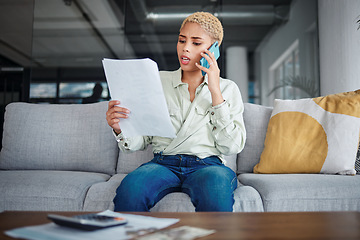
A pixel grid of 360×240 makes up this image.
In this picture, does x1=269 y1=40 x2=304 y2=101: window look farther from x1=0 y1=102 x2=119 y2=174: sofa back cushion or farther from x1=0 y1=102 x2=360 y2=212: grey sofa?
x1=0 y1=102 x2=119 y2=174: sofa back cushion

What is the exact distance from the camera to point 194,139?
1.42 metres

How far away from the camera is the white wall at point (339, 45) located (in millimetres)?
2764

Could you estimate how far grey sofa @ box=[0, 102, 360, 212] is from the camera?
4.60ft

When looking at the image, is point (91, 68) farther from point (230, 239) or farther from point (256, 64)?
point (230, 239)

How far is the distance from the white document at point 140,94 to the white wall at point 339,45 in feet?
6.37

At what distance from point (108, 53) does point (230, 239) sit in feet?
12.5

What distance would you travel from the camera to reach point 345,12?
2.97 metres

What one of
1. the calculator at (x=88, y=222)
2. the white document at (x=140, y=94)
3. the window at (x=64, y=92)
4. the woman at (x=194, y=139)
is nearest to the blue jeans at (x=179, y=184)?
the woman at (x=194, y=139)

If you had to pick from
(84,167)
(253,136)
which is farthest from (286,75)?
(84,167)

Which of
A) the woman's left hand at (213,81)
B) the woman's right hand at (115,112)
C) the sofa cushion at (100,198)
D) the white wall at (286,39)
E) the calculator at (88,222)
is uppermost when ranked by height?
the white wall at (286,39)

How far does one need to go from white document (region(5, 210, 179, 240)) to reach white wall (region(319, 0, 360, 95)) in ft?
7.84

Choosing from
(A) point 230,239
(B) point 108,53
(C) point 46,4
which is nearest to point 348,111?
(A) point 230,239

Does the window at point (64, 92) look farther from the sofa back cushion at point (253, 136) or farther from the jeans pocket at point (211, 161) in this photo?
the jeans pocket at point (211, 161)

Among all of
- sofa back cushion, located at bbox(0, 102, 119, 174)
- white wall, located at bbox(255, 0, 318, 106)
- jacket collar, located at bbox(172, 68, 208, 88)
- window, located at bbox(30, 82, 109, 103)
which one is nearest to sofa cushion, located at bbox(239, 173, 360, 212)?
jacket collar, located at bbox(172, 68, 208, 88)
